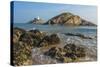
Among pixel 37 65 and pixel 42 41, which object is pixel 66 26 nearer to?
pixel 42 41

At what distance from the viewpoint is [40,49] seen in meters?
1.83

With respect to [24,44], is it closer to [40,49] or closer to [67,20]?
[40,49]

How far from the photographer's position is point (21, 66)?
1.78 metres

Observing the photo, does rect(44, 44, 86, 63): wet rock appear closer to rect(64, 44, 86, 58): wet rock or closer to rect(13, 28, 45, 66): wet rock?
rect(64, 44, 86, 58): wet rock

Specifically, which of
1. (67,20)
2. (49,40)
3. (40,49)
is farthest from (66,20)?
(40,49)

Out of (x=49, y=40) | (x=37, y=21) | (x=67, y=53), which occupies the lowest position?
(x=67, y=53)

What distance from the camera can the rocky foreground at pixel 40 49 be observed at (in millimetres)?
1775

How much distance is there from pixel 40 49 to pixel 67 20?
35cm

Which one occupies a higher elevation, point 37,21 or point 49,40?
point 37,21

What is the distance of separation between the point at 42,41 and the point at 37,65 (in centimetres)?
20

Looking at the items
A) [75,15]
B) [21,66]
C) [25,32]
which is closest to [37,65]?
[21,66]

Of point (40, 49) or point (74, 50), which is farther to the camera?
Answer: point (74, 50)

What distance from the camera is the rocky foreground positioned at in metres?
1.78

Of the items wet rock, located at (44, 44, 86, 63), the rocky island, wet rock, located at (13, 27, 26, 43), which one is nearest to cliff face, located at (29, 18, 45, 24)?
the rocky island
